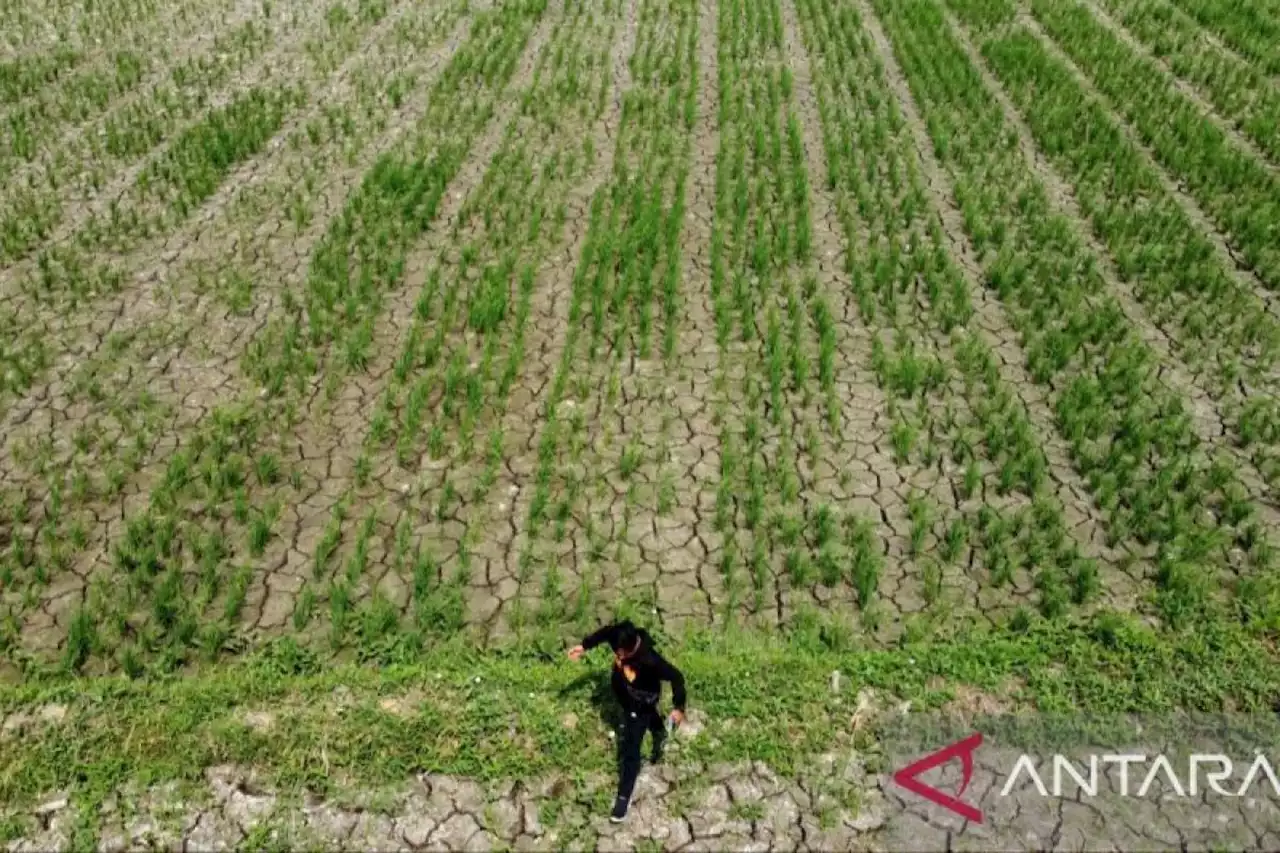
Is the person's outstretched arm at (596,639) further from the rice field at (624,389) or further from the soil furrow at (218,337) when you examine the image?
the soil furrow at (218,337)

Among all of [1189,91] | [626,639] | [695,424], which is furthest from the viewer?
[1189,91]

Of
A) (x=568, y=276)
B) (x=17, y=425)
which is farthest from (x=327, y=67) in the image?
(x=17, y=425)

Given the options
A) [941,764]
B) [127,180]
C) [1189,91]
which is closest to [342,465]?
[941,764]

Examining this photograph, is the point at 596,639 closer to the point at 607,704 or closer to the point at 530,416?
the point at 607,704

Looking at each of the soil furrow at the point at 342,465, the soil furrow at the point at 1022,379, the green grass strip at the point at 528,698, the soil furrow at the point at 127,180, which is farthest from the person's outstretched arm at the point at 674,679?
the soil furrow at the point at 127,180

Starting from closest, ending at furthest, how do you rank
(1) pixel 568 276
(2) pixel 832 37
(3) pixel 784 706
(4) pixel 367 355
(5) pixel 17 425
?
1. (3) pixel 784 706
2. (5) pixel 17 425
3. (4) pixel 367 355
4. (1) pixel 568 276
5. (2) pixel 832 37

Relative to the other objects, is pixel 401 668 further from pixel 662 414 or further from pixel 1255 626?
pixel 1255 626
